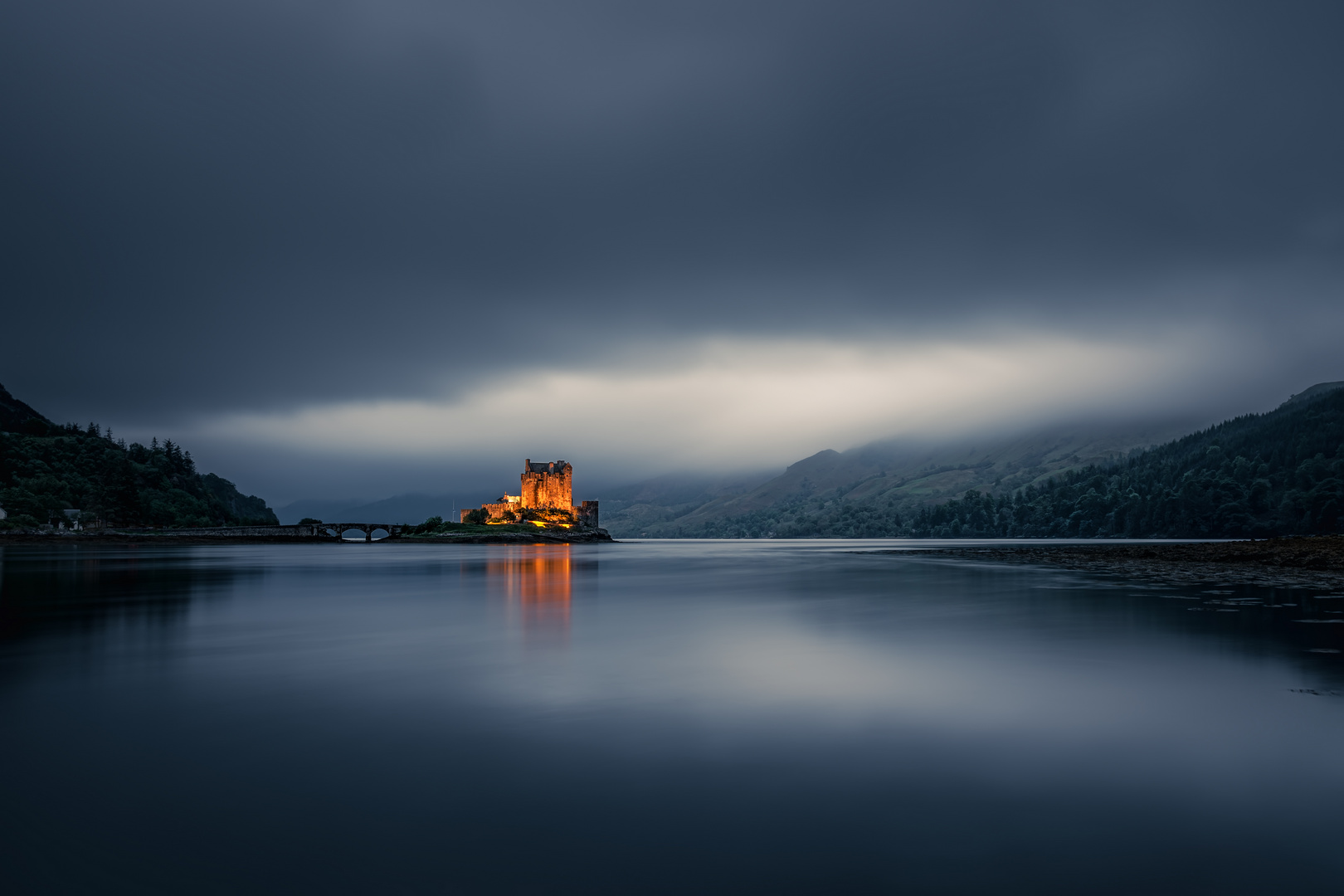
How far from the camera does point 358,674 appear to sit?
1638 centimetres

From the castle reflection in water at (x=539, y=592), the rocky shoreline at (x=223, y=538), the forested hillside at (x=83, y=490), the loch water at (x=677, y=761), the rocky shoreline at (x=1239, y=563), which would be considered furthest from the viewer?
the forested hillside at (x=83, y=490)

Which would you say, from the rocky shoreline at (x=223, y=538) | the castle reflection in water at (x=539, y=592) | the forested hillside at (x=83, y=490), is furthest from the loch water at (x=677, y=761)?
the forested hillside at (x=83, y=490)

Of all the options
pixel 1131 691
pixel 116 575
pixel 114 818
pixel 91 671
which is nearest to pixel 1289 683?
pixel 1131 691

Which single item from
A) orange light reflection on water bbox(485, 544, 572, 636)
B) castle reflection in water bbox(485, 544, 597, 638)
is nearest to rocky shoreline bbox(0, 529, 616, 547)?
orange light reflection on water bbox(485, 544, 572, 636)

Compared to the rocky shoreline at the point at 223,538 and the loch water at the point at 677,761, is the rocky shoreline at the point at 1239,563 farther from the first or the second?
the rocky shoreline at the point at 223,538

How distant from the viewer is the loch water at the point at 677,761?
6.36m

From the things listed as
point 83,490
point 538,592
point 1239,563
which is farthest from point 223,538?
point 1239,563

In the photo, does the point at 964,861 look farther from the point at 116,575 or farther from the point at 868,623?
the point at 116,575

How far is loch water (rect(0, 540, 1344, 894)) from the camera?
251 inches

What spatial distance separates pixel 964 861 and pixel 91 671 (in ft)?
55.8

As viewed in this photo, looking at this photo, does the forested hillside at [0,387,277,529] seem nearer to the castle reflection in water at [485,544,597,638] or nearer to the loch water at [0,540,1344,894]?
the castle reflection in water at [485,544,597,638]

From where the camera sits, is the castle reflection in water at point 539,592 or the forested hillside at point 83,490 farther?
the forested hillside at point 83,490

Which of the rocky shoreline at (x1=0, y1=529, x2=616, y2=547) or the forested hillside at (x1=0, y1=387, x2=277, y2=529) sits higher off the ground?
the forested hillside at (x1=0, y1=387, x2=277, y2=529)

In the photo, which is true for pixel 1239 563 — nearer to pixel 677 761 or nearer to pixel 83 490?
pixel 677 761
